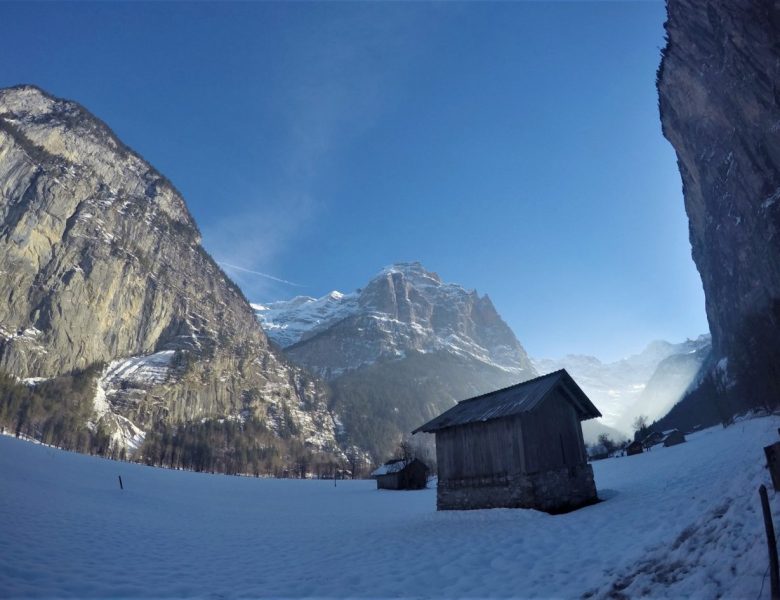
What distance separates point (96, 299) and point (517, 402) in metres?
170

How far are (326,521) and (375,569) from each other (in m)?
16.1

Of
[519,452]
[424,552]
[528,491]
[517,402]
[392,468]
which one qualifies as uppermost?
[517,402]

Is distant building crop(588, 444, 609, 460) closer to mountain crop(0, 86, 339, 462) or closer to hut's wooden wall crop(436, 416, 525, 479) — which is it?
hut's wooden wall crop(436, 416, 525, 479)

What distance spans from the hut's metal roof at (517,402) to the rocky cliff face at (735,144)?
185 ft

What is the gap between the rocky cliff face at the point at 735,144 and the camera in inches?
2638

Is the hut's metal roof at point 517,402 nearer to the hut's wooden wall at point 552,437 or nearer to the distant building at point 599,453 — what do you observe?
the hut's wooden wall at point 552,437

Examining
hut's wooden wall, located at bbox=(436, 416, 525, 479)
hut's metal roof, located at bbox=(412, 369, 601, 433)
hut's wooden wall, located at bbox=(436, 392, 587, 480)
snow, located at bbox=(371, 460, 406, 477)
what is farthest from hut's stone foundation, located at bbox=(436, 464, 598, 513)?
snow, located at bbox=(371, 460, 406, 477)

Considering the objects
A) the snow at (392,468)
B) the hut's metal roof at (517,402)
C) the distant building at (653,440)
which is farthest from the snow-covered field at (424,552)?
the distant building at (653,440)

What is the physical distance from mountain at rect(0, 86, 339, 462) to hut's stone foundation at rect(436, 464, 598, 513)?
128953 mm

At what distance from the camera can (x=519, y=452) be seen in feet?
68.2

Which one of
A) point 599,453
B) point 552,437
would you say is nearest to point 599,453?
point 599,453

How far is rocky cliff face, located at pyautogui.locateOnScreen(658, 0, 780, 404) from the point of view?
67000 mm

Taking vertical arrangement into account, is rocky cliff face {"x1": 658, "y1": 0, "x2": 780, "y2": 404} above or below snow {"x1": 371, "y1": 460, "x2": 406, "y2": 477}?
above

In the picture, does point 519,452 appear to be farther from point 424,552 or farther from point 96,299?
point 96,299
